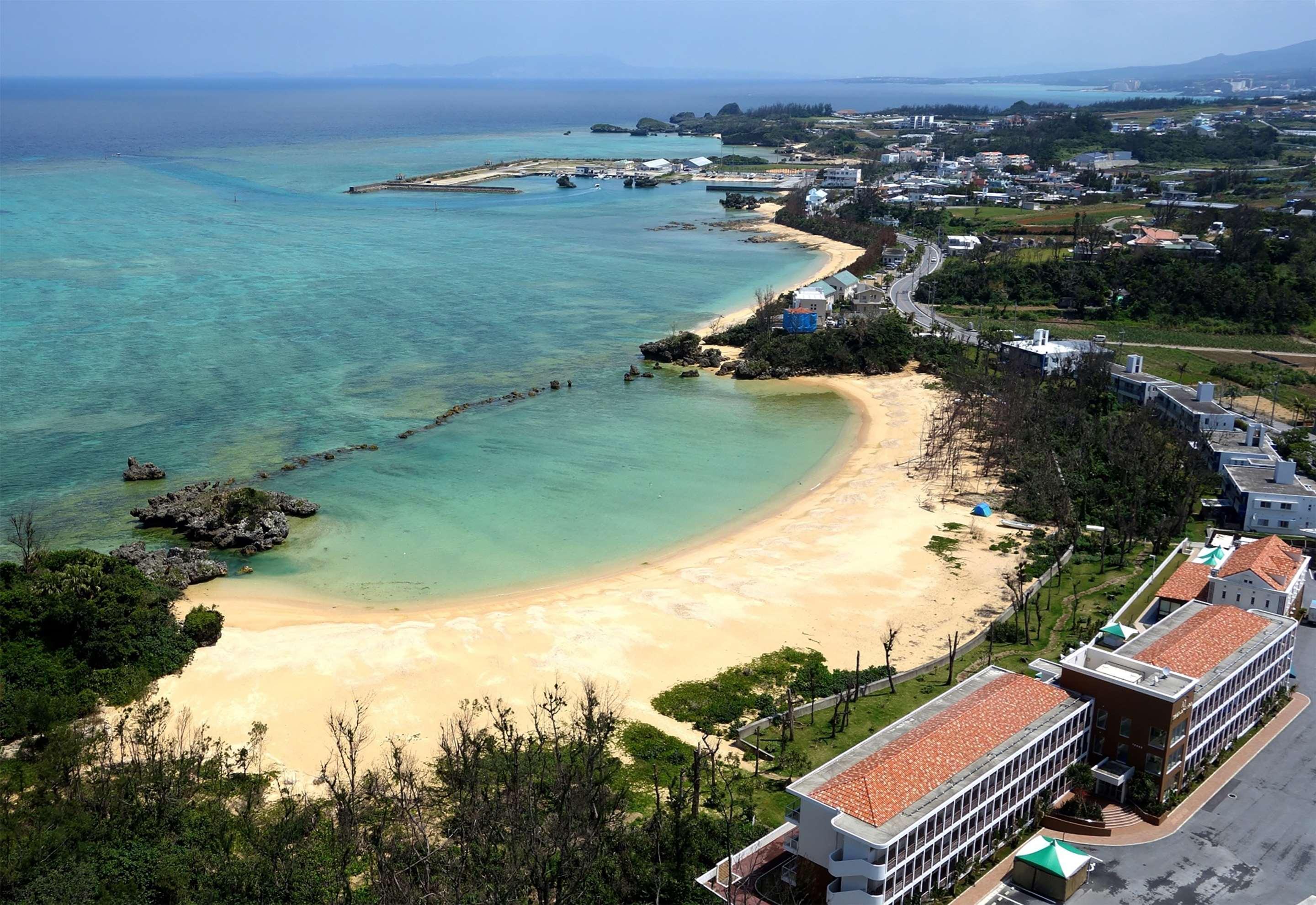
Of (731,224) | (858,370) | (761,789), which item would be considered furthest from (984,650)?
(731,224)

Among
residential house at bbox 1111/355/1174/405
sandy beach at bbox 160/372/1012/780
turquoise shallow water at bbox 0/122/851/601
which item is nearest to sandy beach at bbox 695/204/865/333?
turquoise shallow water at bbox 0/122/851/601

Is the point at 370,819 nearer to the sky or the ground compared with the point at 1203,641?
nearer to the ground

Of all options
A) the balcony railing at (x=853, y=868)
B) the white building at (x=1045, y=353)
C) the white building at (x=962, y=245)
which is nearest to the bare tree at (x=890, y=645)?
the balcony railing at (x=853, y=868)

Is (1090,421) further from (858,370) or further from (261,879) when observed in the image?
(261,879)

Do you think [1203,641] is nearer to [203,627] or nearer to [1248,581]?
[1248,581]

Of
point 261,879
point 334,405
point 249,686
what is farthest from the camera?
point 334,405

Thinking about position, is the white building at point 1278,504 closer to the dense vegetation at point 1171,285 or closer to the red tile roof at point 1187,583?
the red tile roof at point 1187,583

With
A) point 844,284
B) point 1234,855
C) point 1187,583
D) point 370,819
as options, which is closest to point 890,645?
point 1234,855
